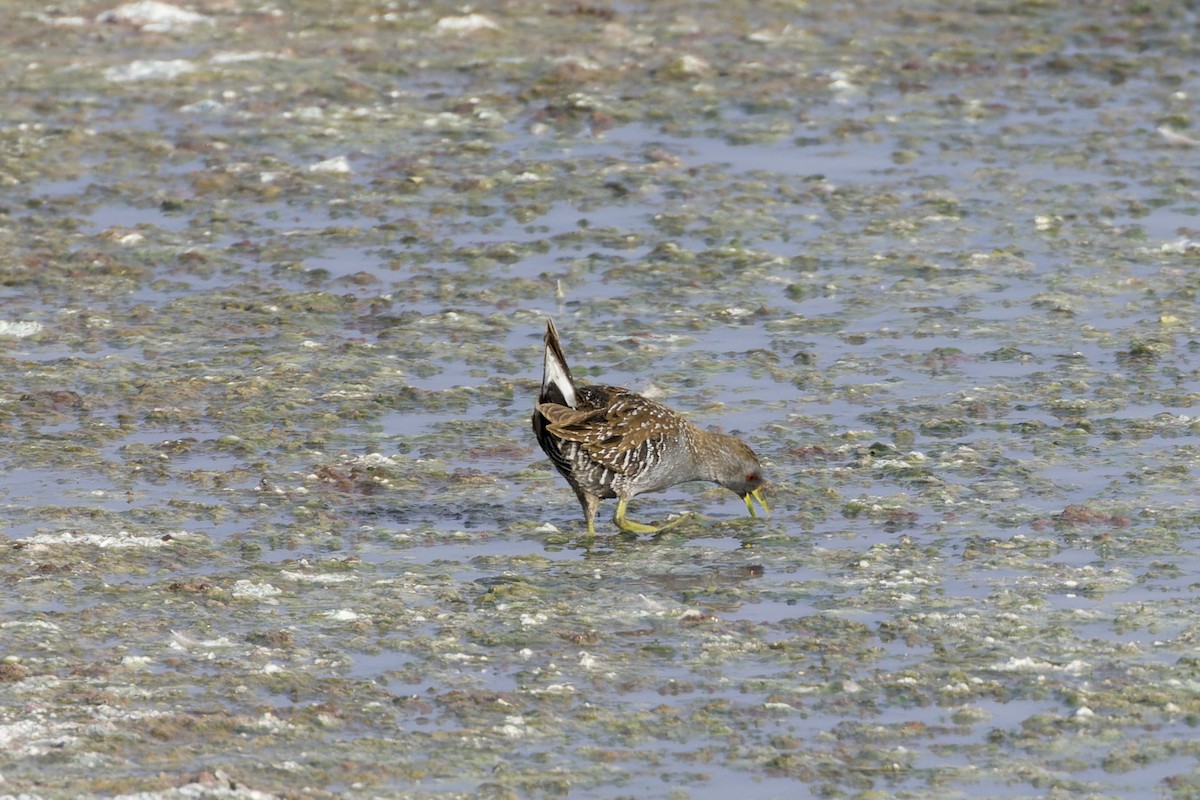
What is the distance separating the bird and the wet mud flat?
281 millimetres

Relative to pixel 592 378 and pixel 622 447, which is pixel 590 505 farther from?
Result: pixel 592 378

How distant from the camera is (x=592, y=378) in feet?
42.7

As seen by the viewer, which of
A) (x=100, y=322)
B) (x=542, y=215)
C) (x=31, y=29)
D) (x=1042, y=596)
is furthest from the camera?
(x=31, y=29)

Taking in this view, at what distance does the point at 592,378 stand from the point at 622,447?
2521 mm

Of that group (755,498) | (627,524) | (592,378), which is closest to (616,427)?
(627,524)

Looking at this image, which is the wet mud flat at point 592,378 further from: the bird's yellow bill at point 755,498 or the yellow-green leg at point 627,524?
the yellow-green leg at point 627,524

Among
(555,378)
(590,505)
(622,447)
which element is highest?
(555,378)

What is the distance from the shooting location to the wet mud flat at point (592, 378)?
799cm

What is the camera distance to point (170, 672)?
8484 millimetres

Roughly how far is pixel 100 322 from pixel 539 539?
4941 millimetres

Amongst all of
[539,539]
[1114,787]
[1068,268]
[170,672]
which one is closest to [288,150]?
[1068,268]

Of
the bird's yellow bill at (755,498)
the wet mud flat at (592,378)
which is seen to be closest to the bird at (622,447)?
the bird's yellow bill at (755,498)

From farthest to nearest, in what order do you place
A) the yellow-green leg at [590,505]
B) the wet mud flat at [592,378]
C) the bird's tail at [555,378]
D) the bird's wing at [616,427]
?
the yellow-green leg at [590,505] → the bird's tail at [555,378] → the bird's wing at [616,427] → the wet mud flat at [592,378]

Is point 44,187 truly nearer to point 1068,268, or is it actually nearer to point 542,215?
point 542,215
